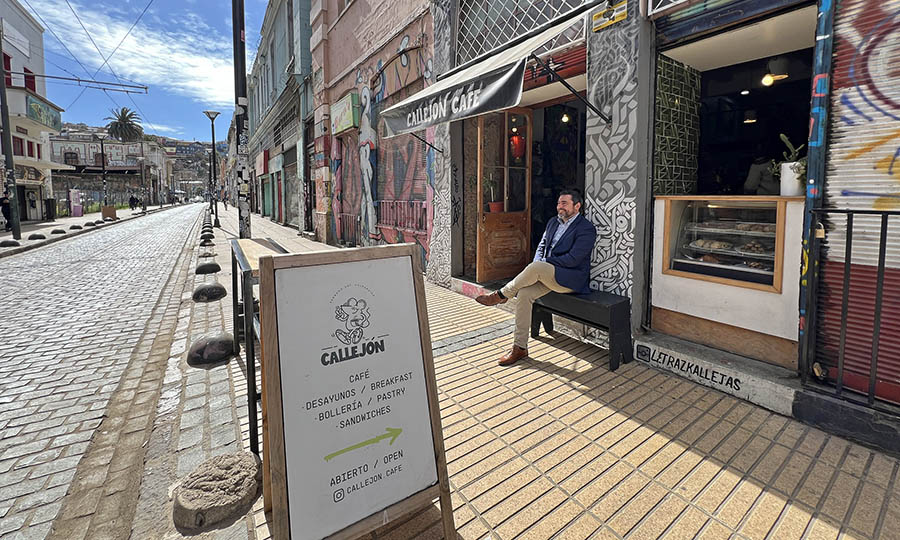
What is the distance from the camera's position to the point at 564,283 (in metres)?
4.22

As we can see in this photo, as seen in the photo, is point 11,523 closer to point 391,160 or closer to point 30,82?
point 391,160

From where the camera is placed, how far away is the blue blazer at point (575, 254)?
165 inches

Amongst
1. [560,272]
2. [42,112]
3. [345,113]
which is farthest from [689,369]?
[42,112]

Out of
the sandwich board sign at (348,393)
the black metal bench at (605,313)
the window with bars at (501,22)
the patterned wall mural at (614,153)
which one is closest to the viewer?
the sandwich board sign at (348,393)

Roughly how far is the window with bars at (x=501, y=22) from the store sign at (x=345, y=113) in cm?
481

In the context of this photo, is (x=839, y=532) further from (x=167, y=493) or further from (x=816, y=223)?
(x=167, y=493)

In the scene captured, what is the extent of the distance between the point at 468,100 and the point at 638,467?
3478 mm

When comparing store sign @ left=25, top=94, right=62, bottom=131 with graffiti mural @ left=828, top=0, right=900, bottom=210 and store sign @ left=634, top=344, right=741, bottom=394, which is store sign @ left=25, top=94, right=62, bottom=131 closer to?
store sign @ left=634, top=344, right=741, bottom=394

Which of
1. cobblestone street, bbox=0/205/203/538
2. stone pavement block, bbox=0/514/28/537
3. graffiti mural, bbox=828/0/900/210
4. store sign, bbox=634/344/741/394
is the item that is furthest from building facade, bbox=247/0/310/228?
graffiti mural, bbox=828/0/900/210

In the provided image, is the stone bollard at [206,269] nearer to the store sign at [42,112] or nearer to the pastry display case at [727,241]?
the pastry display case at [727,241]

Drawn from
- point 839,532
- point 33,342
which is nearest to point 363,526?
point 839,532

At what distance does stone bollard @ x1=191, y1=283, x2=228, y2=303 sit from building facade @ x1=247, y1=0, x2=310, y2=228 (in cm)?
1098

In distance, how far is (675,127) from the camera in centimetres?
450

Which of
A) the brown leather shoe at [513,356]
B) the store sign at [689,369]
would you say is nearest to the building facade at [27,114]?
the brown leather shoe at [513,356]
